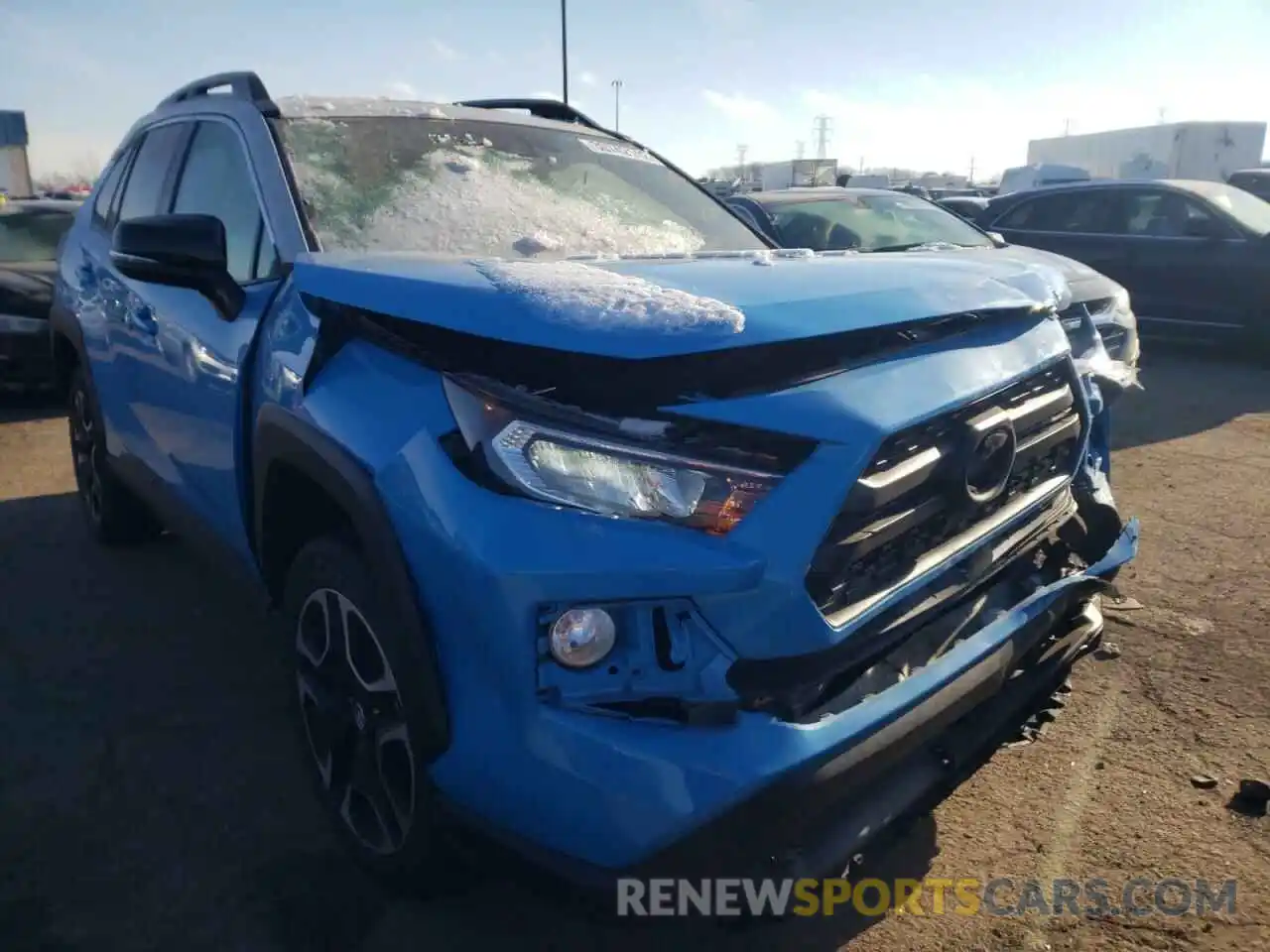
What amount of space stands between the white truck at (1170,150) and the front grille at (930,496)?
35.6 metres

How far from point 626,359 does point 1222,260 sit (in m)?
9.01

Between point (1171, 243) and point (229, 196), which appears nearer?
point (229, 196)

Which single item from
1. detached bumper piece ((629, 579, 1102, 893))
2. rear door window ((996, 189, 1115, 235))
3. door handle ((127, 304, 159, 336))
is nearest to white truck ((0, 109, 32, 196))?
rear door window ((996, 189, 1115, 235))

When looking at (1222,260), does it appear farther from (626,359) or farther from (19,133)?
(19,133)

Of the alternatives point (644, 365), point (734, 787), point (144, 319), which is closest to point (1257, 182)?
point (144, 319)

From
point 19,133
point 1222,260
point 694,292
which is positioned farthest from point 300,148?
point 19,133

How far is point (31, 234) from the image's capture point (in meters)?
8.34

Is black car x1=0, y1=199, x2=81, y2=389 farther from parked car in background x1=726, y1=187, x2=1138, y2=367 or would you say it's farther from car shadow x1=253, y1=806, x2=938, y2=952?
car shadow x1=253, y1=806, x2=938, y2=952

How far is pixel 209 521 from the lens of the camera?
305 cm

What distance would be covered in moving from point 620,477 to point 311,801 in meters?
1.61

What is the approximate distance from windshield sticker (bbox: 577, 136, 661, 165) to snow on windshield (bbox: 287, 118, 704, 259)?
0.23m

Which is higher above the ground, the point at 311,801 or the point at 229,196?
the point at 229,196

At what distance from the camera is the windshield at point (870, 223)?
22.2ft

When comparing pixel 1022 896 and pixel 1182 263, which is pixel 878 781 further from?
pixel 1182 263
